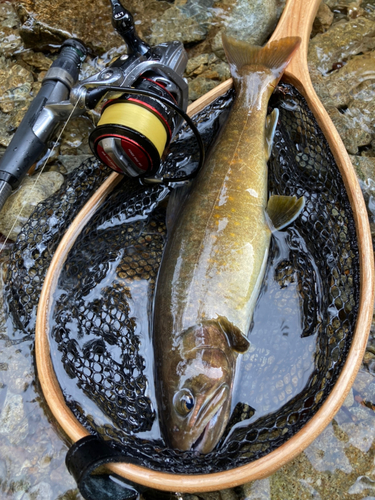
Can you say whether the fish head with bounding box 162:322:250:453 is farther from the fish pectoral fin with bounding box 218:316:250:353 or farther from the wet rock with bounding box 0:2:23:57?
the wet rock with bounding box 0:2:23:57

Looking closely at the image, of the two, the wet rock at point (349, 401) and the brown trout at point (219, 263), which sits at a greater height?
the brown trout at point (219, 263)

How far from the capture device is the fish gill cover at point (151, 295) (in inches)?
81.4

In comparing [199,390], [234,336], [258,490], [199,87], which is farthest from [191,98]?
[258,490]

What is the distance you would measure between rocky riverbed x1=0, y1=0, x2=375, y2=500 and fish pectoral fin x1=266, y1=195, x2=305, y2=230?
2.55 ft

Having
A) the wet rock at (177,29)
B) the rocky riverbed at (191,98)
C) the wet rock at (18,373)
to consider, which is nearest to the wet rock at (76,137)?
the rocky riverbed at (191,98)

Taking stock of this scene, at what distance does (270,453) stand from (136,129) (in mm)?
1648

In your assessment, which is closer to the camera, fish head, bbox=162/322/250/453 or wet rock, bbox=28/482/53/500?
fish head, bbox=162/322/250/453

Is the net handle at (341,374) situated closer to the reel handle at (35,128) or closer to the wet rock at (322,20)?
the reel handle at (35,128)

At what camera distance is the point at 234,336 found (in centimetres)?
212

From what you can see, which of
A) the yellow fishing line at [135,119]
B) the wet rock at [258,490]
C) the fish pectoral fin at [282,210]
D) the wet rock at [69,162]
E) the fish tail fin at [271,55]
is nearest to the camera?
the yellow fishing line at [135,119]

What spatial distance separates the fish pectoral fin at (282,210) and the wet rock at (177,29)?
2051 mm

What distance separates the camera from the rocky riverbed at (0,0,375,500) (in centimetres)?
221

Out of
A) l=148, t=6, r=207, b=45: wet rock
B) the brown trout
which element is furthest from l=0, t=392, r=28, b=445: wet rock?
l=148, t=6, r=207, b=45: wet rock

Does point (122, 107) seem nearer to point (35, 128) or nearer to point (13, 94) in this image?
point (35, 128)
